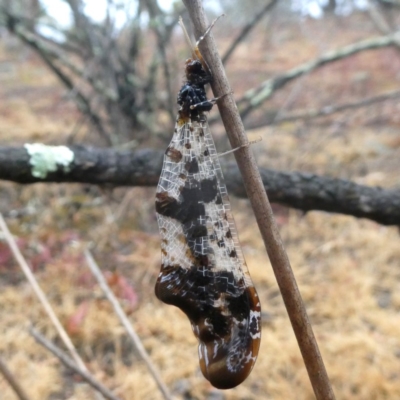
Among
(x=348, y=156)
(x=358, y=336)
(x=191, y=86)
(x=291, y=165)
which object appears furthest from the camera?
(x=348, y=156)

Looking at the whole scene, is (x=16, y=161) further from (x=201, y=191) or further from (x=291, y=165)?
(x=291, y=165)

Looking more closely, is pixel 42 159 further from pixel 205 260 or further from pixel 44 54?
pixel 44 54

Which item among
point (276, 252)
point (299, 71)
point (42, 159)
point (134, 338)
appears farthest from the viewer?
point (299, 71)

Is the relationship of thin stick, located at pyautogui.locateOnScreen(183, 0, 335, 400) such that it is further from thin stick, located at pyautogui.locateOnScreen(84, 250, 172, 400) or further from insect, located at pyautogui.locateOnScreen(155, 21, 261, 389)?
thin stick, located at pyautogui.locateOnScreen(84, 250, 172, 400)

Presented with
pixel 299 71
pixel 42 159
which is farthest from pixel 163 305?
pixel 42 159

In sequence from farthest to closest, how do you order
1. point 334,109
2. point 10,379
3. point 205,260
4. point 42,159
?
point 334,109 < point 42,159 < point 10,379 < point 205,260

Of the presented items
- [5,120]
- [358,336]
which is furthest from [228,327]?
[5,120]
